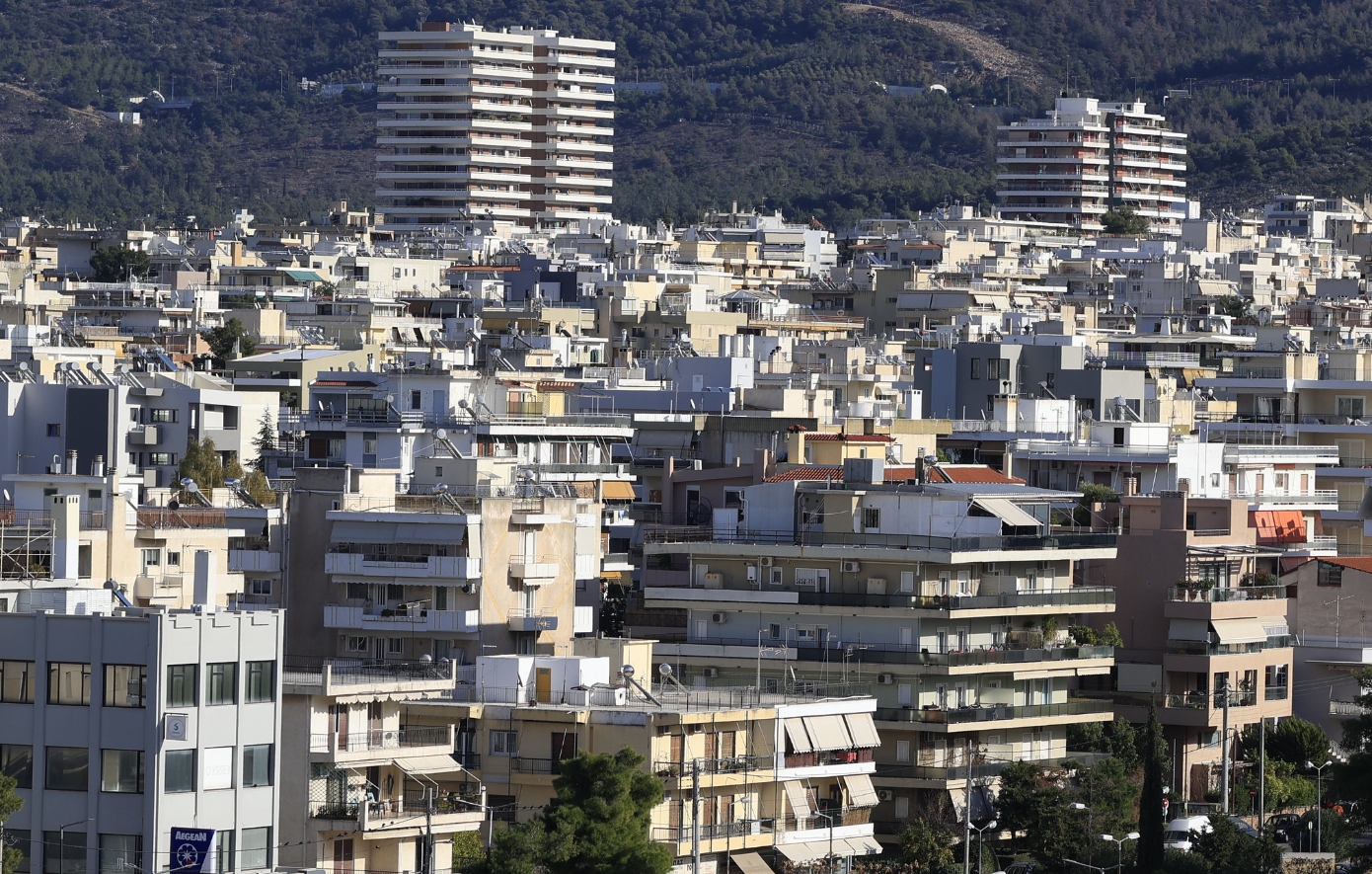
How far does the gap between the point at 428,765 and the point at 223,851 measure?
857cm

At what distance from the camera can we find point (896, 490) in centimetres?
6353

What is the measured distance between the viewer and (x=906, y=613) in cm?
6131

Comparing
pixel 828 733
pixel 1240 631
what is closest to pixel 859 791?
pixel 828 733

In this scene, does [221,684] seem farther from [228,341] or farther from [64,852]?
[228,341]

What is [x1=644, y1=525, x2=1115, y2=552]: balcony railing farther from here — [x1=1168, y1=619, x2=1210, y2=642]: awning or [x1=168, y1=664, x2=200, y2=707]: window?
[x1=168, y1=664, x2=200, y2=707]: window

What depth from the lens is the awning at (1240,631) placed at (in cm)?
6756

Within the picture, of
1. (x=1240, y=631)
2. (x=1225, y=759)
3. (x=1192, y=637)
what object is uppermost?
(x=1240, y=631)

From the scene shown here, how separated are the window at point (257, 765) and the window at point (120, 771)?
1.41m

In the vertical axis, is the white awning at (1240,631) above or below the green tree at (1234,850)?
above

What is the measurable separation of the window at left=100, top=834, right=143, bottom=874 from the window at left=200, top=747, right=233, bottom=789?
3.38ft

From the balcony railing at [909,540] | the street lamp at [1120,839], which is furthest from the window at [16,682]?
the balcony railing at [909,540]

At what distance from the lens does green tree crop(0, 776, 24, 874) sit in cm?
→ 4078

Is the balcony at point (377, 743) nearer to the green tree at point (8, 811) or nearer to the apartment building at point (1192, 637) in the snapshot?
the green tree at point (8, 811)

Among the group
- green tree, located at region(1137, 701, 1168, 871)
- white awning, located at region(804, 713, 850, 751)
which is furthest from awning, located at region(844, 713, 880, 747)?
green tree, located at region(1137, 701, 1168, 871)
